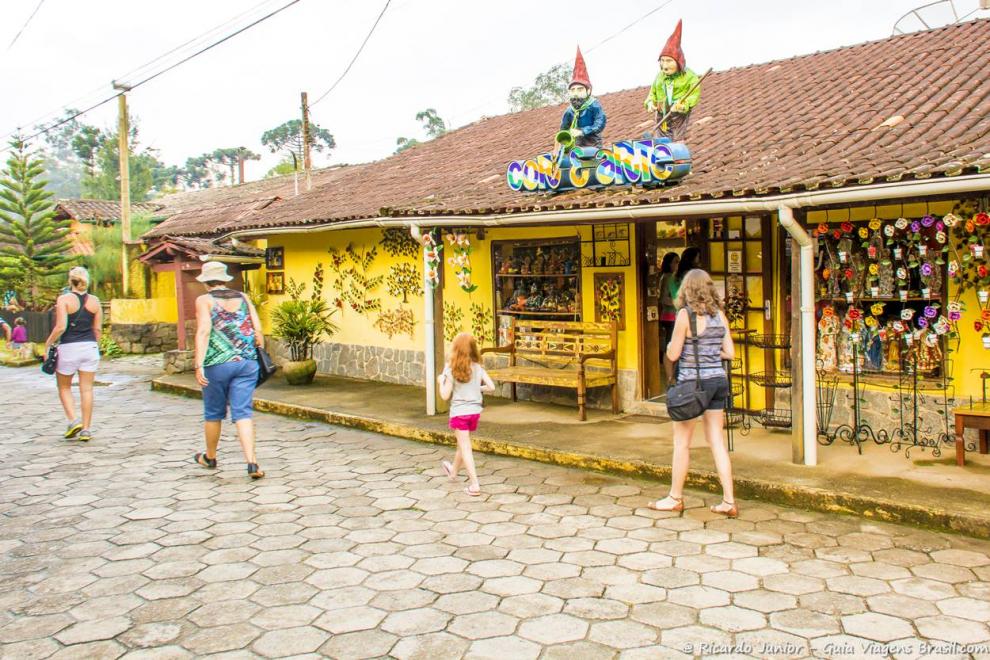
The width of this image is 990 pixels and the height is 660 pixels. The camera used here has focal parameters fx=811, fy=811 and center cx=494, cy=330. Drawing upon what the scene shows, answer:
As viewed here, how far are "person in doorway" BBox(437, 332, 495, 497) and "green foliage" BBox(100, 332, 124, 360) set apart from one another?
1473 cm

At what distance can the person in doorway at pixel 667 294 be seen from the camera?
30.0 feet

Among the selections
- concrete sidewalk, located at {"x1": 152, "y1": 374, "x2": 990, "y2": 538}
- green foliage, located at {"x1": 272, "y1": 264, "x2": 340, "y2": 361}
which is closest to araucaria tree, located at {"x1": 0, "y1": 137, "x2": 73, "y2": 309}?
green foliage, located at {"x1": 272, "y1": 264, "x2": 340, "y2": 361}

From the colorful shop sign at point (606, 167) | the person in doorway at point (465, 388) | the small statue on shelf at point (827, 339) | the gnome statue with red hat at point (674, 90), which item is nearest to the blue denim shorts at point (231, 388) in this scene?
the person in doorway at point (465, 388)

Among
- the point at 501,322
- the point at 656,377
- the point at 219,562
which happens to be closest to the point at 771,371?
the point at 656,377

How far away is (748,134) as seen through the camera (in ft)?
29.5

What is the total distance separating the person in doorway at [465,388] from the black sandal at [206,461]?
2407mm

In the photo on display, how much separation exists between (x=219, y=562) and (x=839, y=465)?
468 cm

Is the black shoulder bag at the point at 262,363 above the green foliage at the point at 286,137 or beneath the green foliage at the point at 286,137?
beneath

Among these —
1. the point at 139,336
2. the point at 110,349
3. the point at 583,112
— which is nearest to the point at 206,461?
the point at 583,112

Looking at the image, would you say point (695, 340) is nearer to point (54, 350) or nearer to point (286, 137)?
point (54, 350)

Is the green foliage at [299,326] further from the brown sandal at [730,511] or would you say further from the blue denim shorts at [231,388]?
the brown sandal at [730,511]

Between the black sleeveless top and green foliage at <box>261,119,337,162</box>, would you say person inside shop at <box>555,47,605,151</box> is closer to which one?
the black sleeveless top

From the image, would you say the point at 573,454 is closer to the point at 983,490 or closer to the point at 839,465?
the point at 839,465

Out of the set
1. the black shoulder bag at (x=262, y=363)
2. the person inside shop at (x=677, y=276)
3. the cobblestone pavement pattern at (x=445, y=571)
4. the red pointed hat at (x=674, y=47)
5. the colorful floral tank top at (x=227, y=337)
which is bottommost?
the cobblestone pavement pattern at (x=445, y=571)
